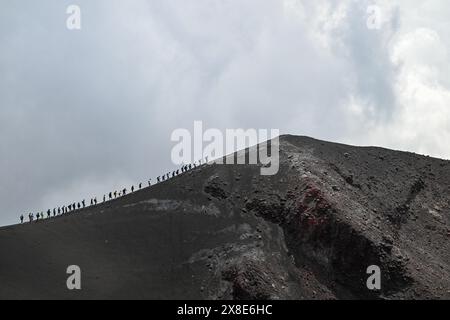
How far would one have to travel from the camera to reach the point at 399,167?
228 ft

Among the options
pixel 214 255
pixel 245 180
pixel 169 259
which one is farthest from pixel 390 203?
pixel 169 259

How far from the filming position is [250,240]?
173 ft

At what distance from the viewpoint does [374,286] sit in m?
51.0

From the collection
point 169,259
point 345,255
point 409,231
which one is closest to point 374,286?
point 345,255

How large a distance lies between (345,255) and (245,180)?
14305 millimetres

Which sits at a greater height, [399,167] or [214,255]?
[399,167]

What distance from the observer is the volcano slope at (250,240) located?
4766 centimetres

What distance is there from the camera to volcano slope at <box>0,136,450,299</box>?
47.7 meters

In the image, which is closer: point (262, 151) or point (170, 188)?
point (170, 188)
